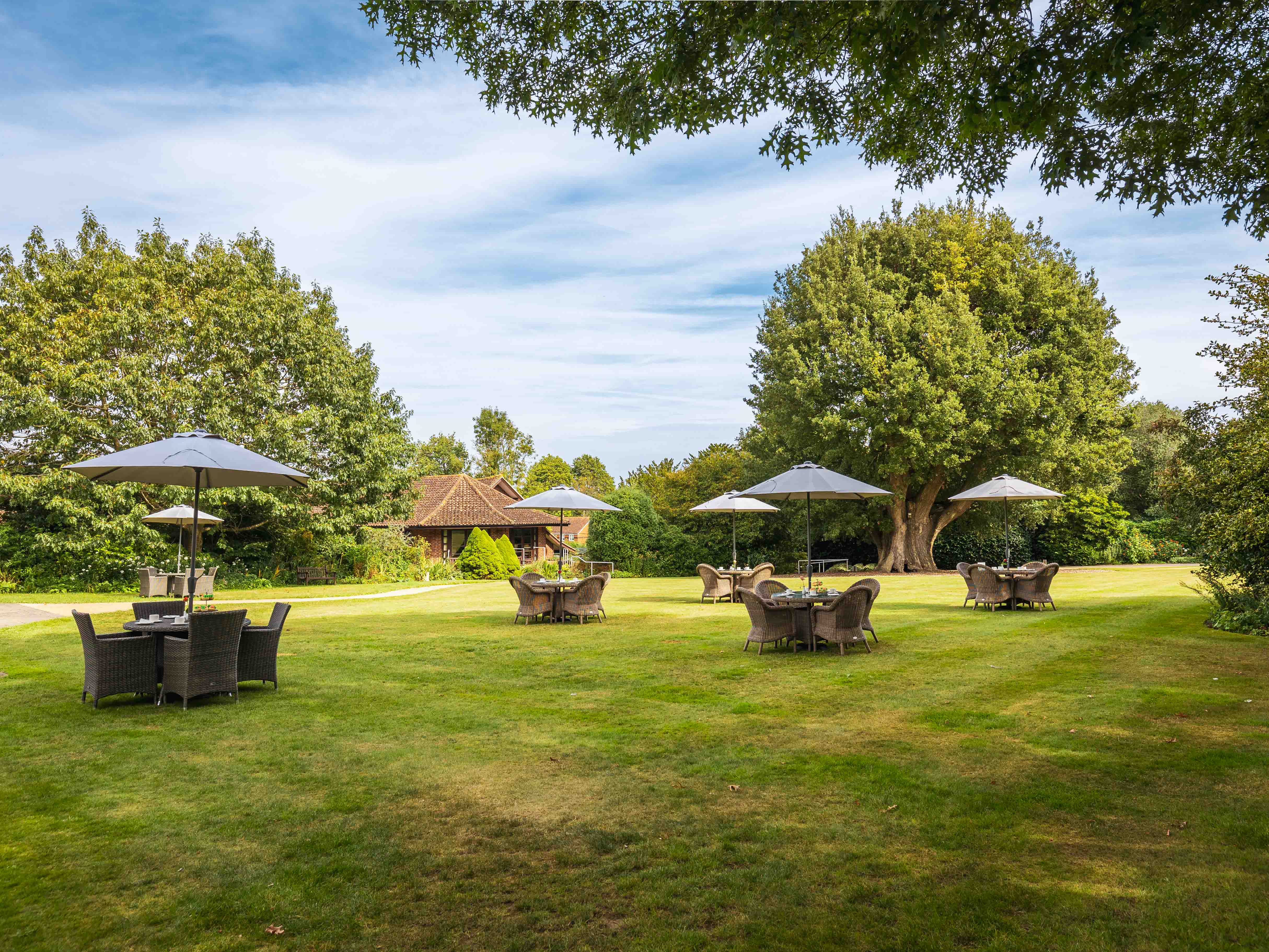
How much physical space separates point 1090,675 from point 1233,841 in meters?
4.55

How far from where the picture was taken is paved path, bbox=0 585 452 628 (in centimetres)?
1443

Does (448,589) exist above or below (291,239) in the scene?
below

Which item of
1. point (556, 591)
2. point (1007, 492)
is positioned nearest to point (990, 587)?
point (1007, 492)

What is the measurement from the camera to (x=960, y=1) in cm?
452

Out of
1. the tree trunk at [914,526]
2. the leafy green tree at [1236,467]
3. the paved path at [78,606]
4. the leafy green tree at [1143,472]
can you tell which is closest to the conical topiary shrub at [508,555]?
the paved path at [78,606]

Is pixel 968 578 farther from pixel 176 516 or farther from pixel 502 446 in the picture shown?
pixel 502 446

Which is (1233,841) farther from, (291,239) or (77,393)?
(291,239)

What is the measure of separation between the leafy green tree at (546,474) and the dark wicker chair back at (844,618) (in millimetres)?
57366

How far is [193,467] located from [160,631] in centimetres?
166

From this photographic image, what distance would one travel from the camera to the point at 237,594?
21000 millimetres

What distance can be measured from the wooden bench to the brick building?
6.86 meters

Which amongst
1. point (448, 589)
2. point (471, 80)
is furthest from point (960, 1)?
point (448, 589)

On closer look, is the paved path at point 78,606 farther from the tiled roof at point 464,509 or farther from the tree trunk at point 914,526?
the tree trunk at point 914,526

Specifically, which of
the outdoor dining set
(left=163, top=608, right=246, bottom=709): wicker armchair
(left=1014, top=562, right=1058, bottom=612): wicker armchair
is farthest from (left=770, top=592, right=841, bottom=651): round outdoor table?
(left=163, top=608, right=246, bottom=709): wicker armchair
